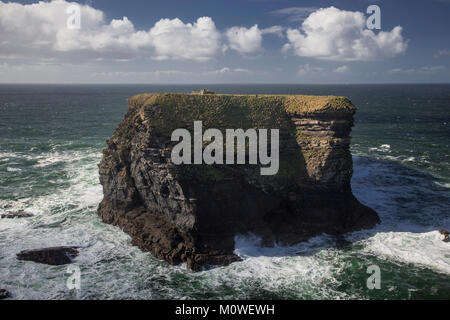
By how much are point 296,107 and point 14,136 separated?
71293 millimetres

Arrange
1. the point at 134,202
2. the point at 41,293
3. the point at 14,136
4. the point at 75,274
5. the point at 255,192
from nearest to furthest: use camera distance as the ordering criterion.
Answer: the point at 41,293 → the point at 75,274 → the point at 255,192 → the point at 134,202 → the point at 14,136

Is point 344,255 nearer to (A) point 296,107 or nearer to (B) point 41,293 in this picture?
(A) point 296,107

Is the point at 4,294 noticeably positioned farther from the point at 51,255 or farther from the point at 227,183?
the point at 227,183

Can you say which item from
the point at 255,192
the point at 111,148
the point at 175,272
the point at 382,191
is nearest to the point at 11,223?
the point at 111,148

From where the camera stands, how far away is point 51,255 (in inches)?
1184

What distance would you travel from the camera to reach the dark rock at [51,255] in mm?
29609

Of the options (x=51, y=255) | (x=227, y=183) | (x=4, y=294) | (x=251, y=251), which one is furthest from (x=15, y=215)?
(x=251, y=251)

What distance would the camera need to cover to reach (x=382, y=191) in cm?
4403

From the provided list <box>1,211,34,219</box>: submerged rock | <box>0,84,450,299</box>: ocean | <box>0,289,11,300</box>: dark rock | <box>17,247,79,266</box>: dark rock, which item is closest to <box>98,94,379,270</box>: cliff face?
<box>0,84,450,299</box>: ocean

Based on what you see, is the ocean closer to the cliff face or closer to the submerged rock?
the submerged rock

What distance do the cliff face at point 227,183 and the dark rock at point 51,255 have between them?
595 centimetres

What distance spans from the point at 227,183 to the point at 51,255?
1747cm

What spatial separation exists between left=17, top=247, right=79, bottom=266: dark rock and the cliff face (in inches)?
234

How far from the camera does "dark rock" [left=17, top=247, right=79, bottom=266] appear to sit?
29609 mm
